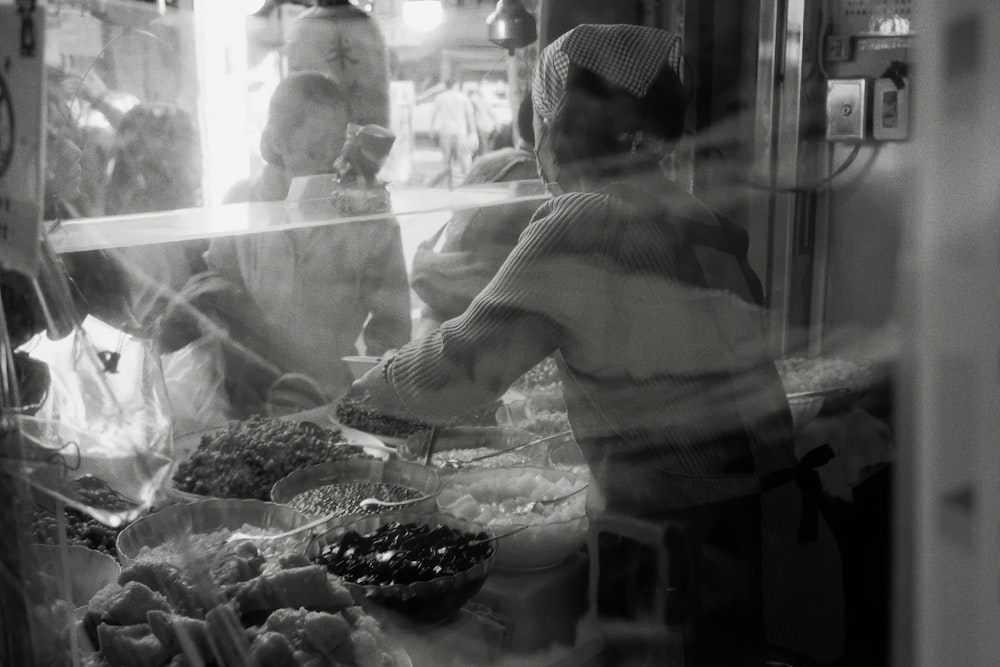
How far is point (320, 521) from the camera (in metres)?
1.20

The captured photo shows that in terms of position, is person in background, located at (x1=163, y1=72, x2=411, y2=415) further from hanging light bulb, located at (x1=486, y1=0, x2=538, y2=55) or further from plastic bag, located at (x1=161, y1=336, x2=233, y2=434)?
hanging light bulb, located at (x1=486, y1=0, x2=538, y2=55)

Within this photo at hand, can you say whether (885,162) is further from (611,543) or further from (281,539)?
(281,539)

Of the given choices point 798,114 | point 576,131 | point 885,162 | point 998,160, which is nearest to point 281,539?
point 576,131

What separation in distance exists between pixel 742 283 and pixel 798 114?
44.5 inches

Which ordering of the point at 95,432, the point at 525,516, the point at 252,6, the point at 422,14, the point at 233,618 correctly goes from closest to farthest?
the point at 95,432 → the point at 233,618 → the point at 525,516 → the point at 252,6 → the point at 422,14

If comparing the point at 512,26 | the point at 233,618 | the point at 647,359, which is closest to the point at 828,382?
the point at 647,359

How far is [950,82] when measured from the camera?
33 centimetres

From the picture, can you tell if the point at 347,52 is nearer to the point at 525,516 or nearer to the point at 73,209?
the point at 73,209

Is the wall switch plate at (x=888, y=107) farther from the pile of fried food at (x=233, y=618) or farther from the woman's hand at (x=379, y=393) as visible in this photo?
the pile of fried food at (x=233, y=618)

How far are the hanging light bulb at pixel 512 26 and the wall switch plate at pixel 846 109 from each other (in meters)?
0.75

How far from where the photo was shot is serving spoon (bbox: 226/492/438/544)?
44.8 inches

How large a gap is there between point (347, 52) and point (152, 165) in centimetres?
49

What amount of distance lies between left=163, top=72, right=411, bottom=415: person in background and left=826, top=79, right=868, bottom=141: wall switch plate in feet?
3.54

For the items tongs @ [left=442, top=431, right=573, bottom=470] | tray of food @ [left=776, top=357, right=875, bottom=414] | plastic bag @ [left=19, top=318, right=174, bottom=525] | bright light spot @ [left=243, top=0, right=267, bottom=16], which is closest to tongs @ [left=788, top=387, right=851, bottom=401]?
tray of food @ [left=776, top=357, right=875, bottom=414]
